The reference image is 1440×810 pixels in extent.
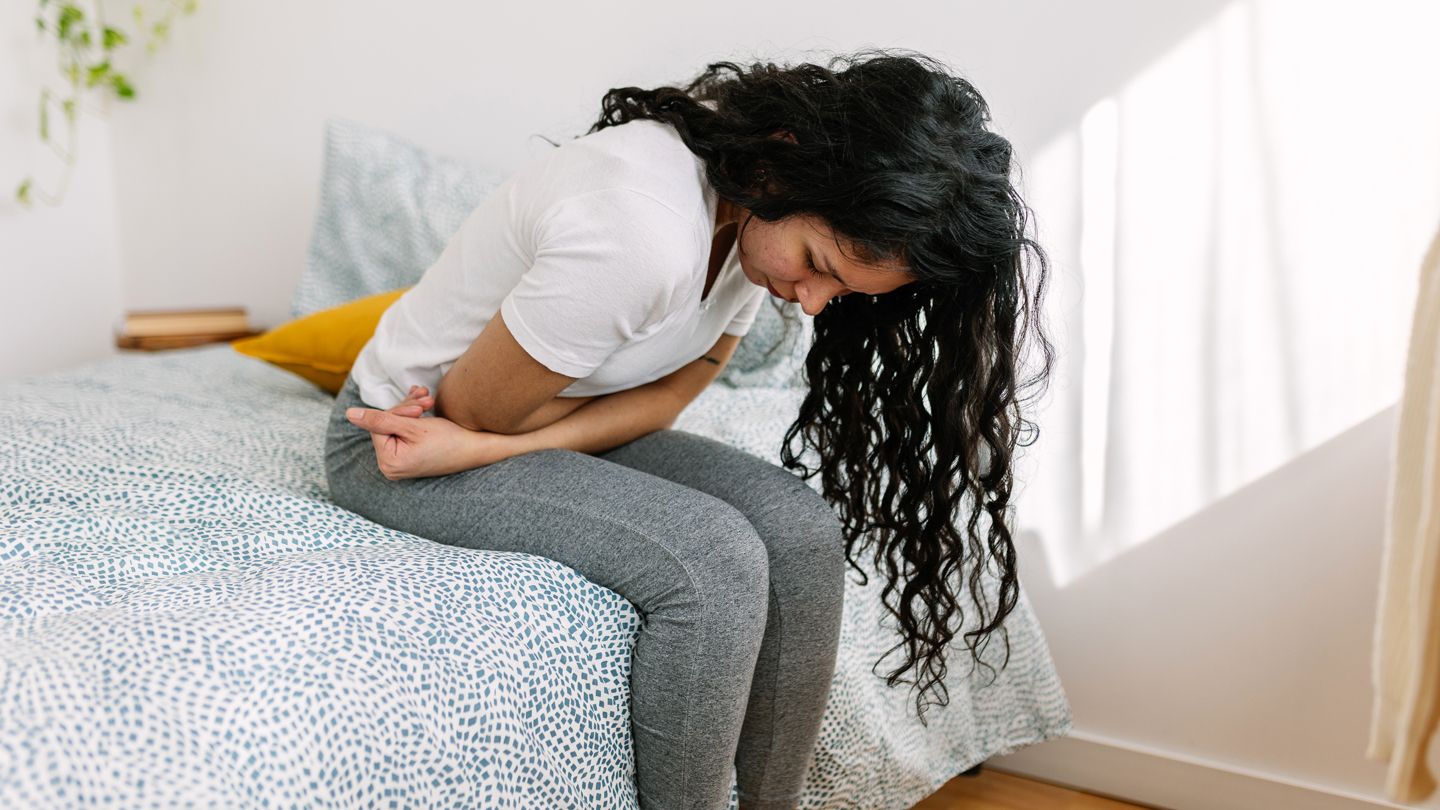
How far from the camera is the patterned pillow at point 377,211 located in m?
1.95

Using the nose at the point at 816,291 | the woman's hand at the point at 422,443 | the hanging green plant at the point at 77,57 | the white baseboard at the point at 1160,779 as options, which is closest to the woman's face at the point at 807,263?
the nose at the point at 816,291

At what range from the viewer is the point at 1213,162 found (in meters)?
1.48

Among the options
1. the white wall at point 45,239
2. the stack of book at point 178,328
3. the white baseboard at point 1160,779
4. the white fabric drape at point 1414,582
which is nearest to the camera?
the white fabric drape at point 1414,582

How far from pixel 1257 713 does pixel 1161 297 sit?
23.5 inches

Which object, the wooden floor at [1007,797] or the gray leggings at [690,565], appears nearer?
the gray leggings at [690,565]

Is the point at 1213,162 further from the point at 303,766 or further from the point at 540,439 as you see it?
the point at 303,766

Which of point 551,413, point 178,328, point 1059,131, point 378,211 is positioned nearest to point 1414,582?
point 551,413

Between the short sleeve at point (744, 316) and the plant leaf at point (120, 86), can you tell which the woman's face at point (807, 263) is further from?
the plant leaf at point (120, 86)

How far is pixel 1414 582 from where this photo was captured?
54cm

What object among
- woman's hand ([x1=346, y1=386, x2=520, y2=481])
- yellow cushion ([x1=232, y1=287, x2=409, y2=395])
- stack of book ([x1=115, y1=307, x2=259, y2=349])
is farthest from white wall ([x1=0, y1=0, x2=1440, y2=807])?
woman's hand ([x1=346, y1=386, x2=520, y2=481])

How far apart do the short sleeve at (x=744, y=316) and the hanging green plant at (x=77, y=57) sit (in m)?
1.82

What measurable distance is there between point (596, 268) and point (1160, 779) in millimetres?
1200

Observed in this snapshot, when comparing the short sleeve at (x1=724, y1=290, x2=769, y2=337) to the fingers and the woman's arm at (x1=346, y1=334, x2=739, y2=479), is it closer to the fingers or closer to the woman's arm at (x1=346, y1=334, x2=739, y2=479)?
the woman's arm at (x1=346, y1=334, x2=739, y2=479)

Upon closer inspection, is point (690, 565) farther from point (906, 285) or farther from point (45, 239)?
point (45, 239)
